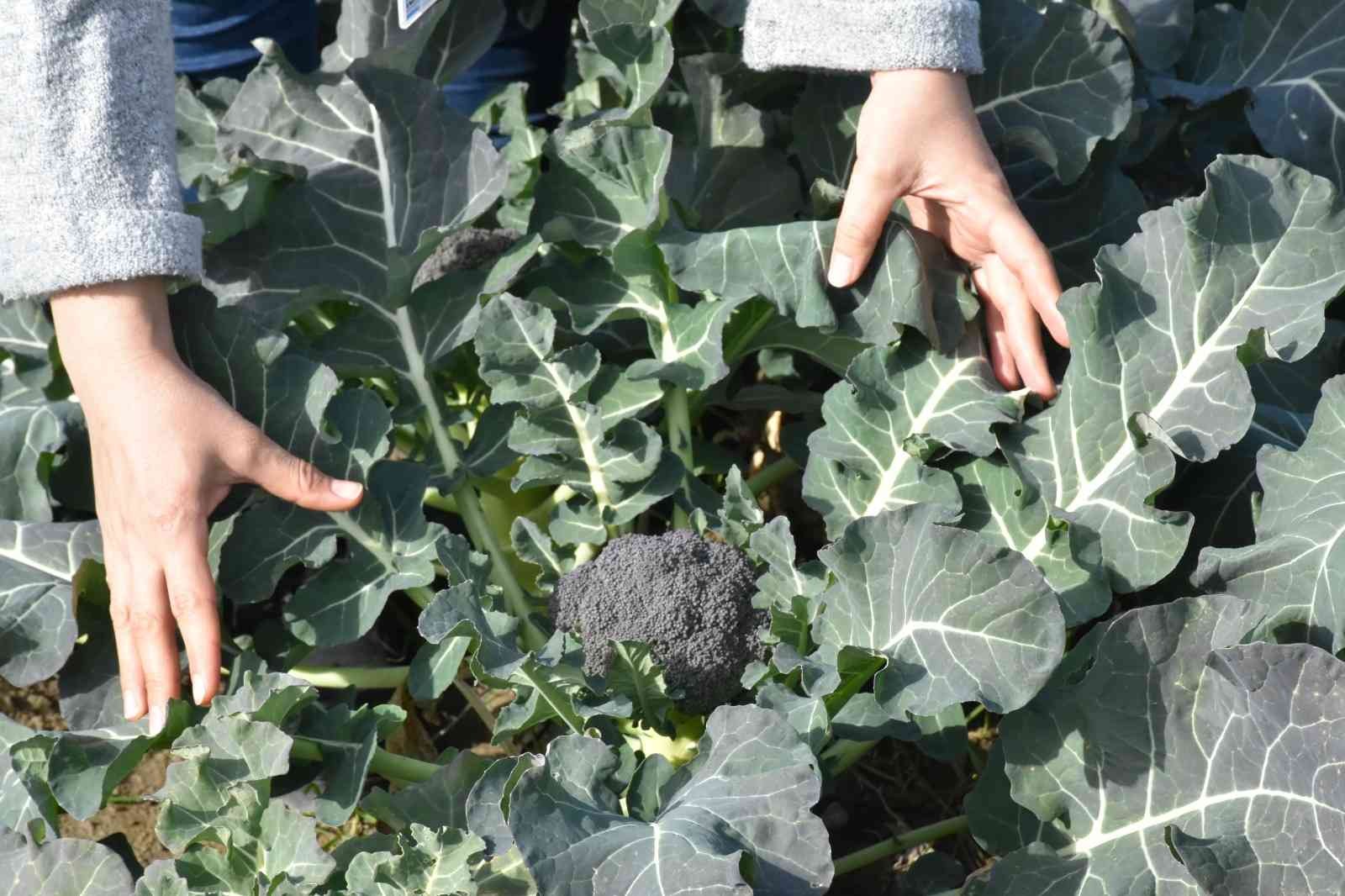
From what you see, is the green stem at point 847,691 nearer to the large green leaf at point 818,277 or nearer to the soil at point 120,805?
the large green leaf at point 818,277

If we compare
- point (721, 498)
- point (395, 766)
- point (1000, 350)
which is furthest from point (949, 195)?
point (395, 766)

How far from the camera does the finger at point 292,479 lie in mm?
1654

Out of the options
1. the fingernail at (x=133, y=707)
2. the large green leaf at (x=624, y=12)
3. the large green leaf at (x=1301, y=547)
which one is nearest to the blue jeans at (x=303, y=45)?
the large green leaf at (x=624, y=12)

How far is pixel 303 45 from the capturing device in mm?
2523

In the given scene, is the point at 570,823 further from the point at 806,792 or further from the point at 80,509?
the point at 80,509


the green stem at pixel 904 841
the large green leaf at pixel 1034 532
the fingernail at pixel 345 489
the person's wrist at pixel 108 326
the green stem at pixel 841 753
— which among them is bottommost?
the green stem at pixel 904 841

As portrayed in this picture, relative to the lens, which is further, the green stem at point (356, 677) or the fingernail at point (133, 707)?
the green stem at point (356, 677)

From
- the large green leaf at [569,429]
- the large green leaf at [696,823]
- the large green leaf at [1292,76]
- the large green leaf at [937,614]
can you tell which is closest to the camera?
the large green leaf at [696,823]

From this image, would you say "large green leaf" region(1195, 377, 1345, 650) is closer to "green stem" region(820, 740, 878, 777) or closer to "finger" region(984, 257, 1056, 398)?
"finger" region(984, 257, 1056, 398)

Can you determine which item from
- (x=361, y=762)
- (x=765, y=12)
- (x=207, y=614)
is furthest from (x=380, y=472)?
(x=765, y=12)

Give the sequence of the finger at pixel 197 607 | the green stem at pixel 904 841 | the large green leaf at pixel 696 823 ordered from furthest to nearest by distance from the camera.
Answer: the green stem at pixel 904 841
the finger at pixel 197 607
the large green leaf at pixel 696 823

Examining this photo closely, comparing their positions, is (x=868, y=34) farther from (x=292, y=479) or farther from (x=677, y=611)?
(x=292, y=479)

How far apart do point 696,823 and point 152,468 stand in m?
0.79

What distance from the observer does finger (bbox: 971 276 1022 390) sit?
178 cm
